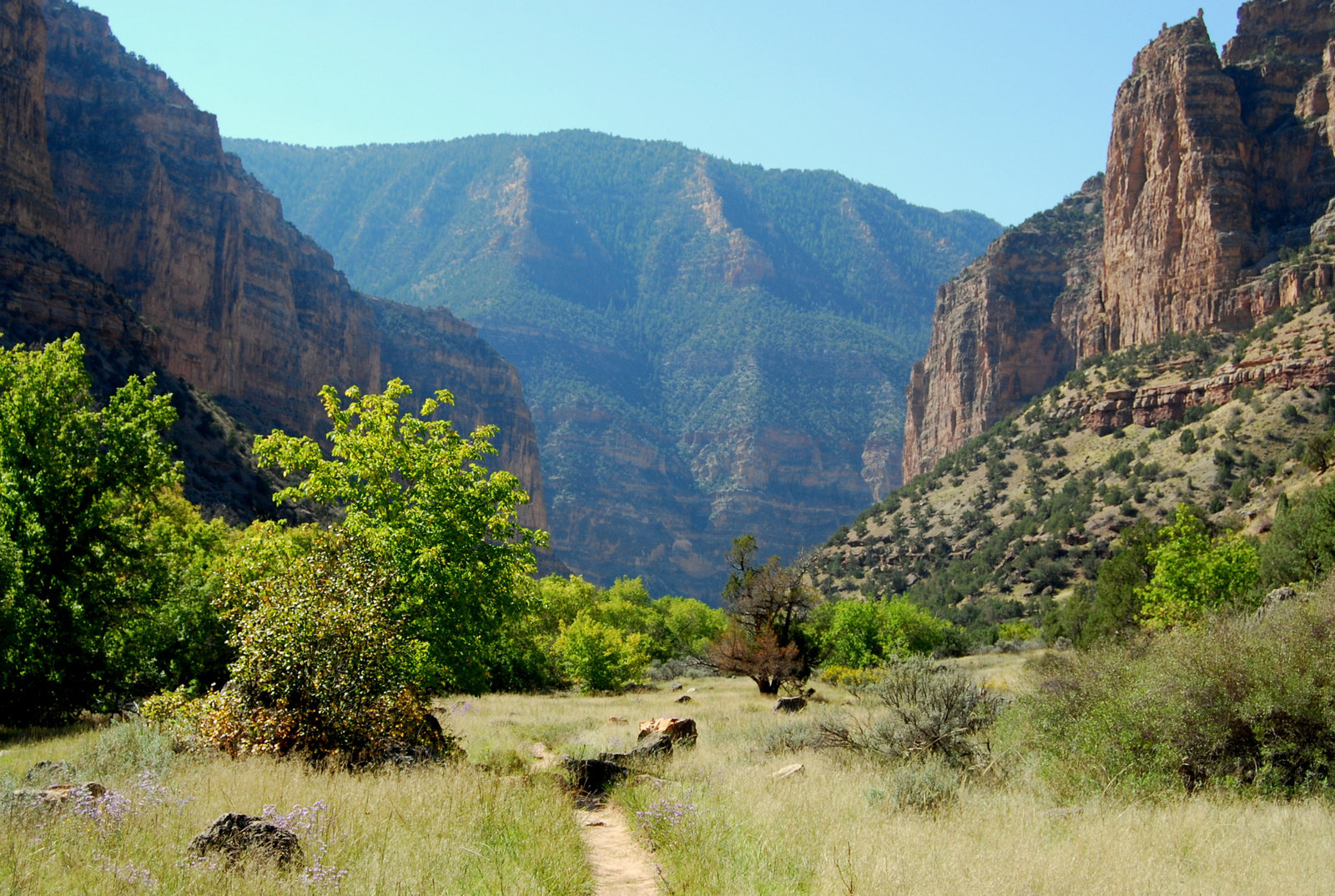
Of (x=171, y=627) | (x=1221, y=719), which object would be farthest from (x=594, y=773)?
(x=171, y=627)

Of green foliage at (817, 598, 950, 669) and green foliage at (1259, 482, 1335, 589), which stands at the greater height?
green foliage at (1259, 482, 1335, 589)

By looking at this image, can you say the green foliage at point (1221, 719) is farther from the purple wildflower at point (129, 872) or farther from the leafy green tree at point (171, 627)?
the leafy green tree at point (171, 627)

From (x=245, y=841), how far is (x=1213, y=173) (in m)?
88.6

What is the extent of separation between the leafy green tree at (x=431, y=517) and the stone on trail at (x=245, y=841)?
19.1 feet

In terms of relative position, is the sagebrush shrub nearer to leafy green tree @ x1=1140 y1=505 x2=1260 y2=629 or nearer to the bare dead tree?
the bare dead tree

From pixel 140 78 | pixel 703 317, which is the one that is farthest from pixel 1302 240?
pixel 703 317

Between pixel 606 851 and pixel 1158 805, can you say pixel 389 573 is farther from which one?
pixel 1158 805

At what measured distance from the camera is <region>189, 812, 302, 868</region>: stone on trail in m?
5.88

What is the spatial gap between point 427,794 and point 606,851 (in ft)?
5.90

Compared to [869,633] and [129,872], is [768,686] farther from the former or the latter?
[129,872]

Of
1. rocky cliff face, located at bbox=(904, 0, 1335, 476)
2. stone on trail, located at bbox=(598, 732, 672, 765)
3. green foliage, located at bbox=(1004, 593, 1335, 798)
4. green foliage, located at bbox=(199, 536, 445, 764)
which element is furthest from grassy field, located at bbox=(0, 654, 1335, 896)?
rocky cliff face, located at bbox=(904, 0, 1335, 476)

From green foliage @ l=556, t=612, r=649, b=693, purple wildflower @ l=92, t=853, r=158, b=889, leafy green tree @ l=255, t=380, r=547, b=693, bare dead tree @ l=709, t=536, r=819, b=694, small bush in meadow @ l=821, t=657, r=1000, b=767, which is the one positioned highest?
leafy green tree @ l=255, t=380, r=547, b=693

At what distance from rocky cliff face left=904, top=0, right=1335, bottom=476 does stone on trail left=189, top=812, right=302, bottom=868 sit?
76.8 m

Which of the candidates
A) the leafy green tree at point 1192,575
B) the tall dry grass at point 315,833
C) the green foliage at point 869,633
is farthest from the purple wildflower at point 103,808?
the green foliage at point 869,633
